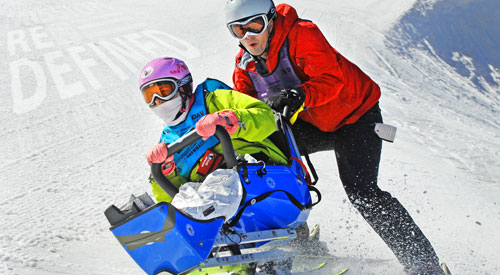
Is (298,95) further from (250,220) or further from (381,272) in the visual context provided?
(381,272)

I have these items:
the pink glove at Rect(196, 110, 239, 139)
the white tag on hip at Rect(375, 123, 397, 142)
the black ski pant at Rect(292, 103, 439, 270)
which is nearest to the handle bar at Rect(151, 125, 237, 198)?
the pink glove at Rect(196, 110, 239, 139)

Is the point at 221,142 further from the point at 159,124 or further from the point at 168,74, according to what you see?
the point at 159,124

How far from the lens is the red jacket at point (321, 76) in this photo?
3.49 metres

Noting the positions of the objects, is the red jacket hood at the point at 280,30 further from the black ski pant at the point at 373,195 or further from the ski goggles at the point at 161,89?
the ski goggles at the point at 161,89

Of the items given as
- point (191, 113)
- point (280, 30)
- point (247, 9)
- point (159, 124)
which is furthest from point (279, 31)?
point (159, 124)

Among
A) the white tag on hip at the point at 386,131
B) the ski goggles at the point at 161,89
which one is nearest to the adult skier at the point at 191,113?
the ski goggles at the point at 161,89

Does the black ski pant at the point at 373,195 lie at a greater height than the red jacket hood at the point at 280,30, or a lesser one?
lesser

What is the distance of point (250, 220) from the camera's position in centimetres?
307

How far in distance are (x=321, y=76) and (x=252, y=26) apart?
0.64m

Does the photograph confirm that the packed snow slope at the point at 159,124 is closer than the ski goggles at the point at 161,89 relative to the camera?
No

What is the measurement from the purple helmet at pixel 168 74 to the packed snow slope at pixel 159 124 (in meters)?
1.44

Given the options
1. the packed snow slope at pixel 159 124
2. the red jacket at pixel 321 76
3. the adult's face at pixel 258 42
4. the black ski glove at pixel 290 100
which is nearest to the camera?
the black ski glove at pixel 290 100

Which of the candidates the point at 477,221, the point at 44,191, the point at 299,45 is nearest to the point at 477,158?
the point at 477,221

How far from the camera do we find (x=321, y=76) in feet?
11.6
